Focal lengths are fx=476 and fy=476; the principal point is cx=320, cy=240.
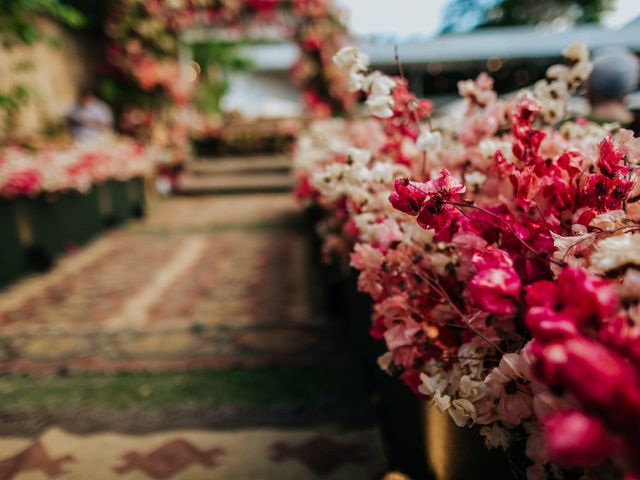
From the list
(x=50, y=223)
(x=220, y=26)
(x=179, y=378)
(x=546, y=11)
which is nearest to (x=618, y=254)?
(x=179, y=378)

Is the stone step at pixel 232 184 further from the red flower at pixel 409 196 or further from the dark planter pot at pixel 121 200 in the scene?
the red flower at pixel 409 196

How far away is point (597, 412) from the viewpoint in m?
0.49

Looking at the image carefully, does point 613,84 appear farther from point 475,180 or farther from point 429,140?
point 429,140

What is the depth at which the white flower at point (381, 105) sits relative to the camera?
1.26 metres

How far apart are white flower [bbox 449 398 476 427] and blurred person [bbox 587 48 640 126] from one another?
193 centimetres

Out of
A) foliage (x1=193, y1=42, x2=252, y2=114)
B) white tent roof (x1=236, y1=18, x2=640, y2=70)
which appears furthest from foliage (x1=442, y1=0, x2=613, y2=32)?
foliage (x1=193, y1=42, x2=252, y2=114)

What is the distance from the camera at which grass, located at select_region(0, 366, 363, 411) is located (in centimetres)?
235

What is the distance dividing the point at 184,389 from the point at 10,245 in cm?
259

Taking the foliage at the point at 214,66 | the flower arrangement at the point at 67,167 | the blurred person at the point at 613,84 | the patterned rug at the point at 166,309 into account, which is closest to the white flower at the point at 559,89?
the blurred person at the point at 613,84

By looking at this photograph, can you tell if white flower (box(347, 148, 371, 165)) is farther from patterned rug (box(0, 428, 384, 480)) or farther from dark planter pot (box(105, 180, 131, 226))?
dark planter pot (box(105, 180, 131, 226))

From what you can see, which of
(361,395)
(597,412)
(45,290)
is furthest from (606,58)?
(45,290)

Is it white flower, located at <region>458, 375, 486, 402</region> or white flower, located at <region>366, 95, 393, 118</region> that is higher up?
white flower, located at <region>366, 95, 393, 118</region>

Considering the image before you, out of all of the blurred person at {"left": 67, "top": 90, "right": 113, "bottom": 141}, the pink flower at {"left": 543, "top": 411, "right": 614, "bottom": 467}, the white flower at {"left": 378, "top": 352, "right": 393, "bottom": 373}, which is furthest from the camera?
the blurred person at {"left": 67, "top": 90, "right": 113, "bottom": 141}

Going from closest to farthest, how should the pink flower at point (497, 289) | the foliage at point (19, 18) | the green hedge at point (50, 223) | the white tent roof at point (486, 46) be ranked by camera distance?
the pink flower at point (497, 289) < the foliage at point (19, 18) < the green hedge at point (50, 223) < the white tent roof at point (486, 46)
